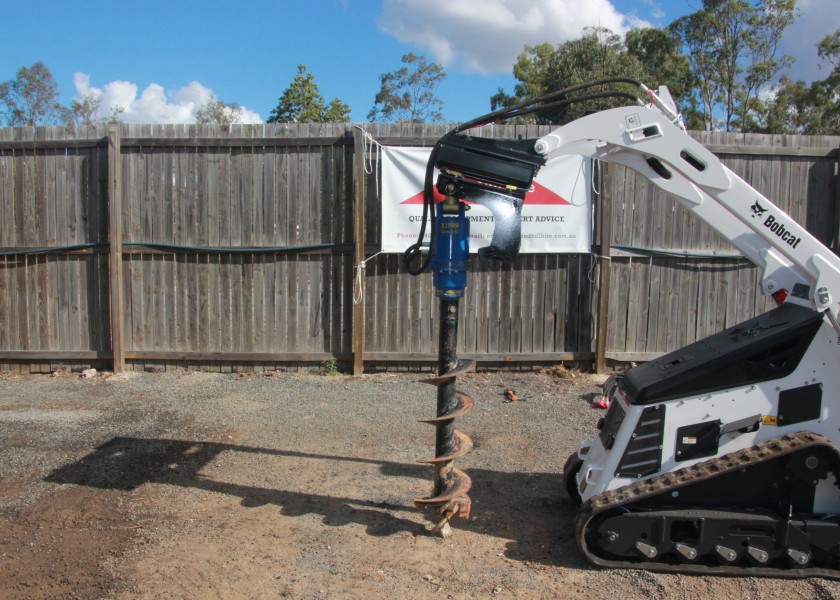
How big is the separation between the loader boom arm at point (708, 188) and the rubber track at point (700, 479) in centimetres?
86

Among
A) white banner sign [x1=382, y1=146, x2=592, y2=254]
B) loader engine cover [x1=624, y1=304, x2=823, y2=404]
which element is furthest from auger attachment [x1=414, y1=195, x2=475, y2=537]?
white banner sign [x1=382, y1=146, x2=592, y2=254]

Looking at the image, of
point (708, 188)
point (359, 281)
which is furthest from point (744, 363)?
point (359, 281)

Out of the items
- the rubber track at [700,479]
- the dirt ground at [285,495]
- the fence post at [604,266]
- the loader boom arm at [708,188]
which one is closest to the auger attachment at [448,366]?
the dirt ground at [285,495]

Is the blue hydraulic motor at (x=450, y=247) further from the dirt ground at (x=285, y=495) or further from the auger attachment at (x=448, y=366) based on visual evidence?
the dirt ground at (x=285, y=495)

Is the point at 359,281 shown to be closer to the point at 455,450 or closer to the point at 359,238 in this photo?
the point at 359,238

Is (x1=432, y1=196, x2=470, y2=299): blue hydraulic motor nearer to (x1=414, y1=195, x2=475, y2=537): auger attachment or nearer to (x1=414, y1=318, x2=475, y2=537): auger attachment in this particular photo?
(x1=414, y1=195, x2=475, y2=537): auger attachment

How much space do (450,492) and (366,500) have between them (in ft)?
2.93

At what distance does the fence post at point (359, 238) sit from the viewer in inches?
327

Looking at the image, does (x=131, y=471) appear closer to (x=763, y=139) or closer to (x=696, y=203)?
(x=696, y=203)

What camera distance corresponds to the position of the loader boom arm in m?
4.18

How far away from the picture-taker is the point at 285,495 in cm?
528

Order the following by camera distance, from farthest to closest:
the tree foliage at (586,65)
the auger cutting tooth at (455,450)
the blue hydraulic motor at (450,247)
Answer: the tree foliage at (586,65) → the auger cutting tooth at (455,450) → the blue hydraulic motor at (450,247)

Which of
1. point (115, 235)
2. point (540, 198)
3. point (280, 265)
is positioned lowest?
point (280, 265)

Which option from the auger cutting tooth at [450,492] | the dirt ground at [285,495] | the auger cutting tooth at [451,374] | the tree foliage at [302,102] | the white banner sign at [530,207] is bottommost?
the dirt ground at [285,495]
